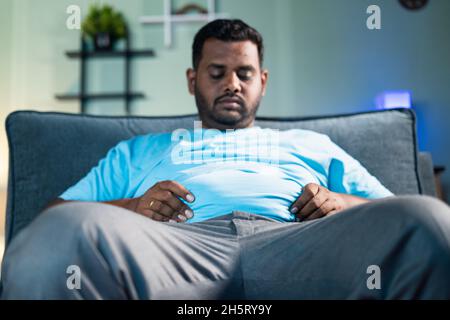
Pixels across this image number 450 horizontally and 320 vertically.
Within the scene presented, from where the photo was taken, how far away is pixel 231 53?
1.48 m

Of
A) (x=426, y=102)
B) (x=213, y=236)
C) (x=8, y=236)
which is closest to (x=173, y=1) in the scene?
(x=426, y=102)

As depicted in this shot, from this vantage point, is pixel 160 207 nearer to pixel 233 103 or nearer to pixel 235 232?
pixel 235 232

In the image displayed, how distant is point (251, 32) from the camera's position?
1.52 meters

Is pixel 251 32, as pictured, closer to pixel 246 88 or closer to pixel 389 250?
pixel 246 88

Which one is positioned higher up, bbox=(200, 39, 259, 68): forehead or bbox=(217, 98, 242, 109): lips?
bbox=(200, 39, 259, 68): forehead

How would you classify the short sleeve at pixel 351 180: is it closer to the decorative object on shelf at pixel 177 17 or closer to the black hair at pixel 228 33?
the black hair at pixel 228 33

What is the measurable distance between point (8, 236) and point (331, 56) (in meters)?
2.57

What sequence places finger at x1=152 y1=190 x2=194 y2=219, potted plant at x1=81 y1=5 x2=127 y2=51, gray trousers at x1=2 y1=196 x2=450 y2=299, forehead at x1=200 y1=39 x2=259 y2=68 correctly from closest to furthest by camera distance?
gray trousers at x1=2 y1=196 x2=450 y2=299 < finger at x1=152 y1=190 x2=194 y2=219 < forehead at x1=200 y1=39 x2=259 y2=68 < potted plant at x1=81 y1=5 x2=127 y2=51

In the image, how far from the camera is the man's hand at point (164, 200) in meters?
1.05

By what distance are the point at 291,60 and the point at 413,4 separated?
2.75 feet

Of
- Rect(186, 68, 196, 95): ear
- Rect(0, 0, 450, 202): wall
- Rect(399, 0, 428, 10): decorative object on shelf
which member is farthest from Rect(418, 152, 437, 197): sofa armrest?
Rect(399, 0, 428, 10): decorative object on shelf

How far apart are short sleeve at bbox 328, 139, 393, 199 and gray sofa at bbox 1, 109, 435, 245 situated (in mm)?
142

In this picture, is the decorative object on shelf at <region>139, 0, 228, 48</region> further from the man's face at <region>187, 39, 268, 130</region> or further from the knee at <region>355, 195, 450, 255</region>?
the knee at <region>355, 195, 450, 255</region>

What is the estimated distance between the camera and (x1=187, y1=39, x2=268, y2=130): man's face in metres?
1.44
